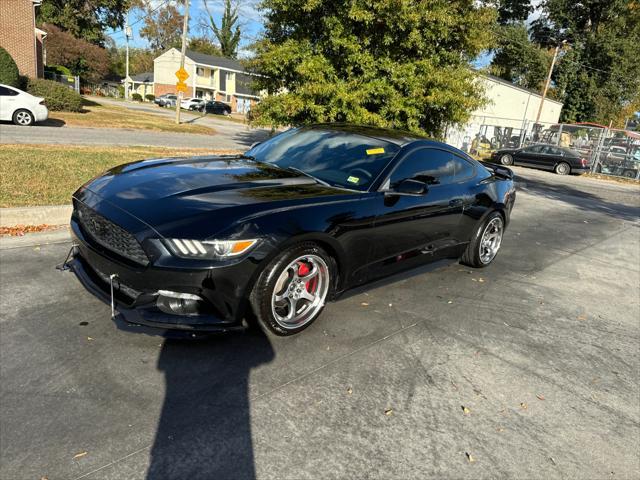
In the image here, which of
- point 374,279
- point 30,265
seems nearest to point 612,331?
point 374,279

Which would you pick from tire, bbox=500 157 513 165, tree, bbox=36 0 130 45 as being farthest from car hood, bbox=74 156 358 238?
tree, bbox=36 0 130 45

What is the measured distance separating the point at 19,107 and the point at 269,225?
16757 mm

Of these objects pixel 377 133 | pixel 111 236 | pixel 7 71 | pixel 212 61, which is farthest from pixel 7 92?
pixel 212 61

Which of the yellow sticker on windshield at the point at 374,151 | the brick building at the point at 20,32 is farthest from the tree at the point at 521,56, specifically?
the yellow sticker on windshield at the point at 374,151

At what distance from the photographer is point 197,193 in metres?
3.31

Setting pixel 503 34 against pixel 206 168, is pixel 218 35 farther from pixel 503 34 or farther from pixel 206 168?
pixel 206 168

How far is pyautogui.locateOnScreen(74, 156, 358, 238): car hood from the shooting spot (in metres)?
2.97

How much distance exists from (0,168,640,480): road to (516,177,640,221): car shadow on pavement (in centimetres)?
868

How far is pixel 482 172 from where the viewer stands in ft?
18.0

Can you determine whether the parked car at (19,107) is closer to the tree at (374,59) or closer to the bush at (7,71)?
the bush at (7,71)

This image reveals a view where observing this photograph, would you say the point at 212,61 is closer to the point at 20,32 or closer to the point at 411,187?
the point at 20,32

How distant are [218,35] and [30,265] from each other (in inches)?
3247

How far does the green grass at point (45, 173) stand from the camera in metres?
6.28

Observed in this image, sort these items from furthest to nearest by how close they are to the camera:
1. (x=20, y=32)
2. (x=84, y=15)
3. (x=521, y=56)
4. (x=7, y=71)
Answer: (x=84, y=15)
(x=521, y=56)
(x=20, y=32)
(x=7, y=71)
